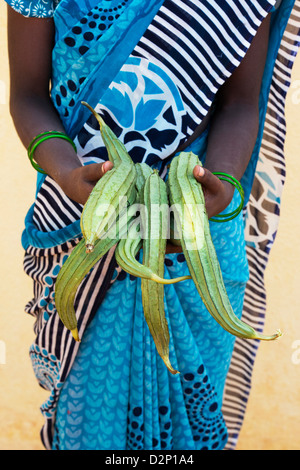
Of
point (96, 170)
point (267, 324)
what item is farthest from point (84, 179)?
point (267, 324)

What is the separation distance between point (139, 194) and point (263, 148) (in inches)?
29.2

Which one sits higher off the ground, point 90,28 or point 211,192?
point 90,28

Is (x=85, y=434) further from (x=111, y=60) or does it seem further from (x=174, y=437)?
(x=111, y=60)

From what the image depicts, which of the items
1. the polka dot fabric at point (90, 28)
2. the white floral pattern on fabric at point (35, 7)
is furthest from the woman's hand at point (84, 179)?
the white floral pattern on fabric at point (35, 7)

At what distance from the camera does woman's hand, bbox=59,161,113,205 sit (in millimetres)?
1160

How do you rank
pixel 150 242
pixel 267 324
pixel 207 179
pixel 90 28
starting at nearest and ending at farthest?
1. pixel 150 242
2. pixel 207 179
3. pixel 90 28
4. pixel 267 324

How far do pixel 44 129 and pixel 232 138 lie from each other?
17.5 inches

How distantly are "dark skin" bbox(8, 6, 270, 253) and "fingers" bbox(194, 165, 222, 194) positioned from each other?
30mm

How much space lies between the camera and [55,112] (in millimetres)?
1501

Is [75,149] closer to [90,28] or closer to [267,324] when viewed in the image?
[90,28]

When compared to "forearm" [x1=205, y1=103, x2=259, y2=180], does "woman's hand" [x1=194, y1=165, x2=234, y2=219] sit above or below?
below

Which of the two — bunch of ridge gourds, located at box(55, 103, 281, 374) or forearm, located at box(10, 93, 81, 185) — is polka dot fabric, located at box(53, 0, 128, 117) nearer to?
forearm, located at box(10, 93, 81, 185)

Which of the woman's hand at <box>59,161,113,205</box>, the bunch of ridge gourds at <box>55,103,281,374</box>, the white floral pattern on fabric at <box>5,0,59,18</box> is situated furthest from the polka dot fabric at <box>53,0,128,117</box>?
the bunch of ridge gourds at <box>55,103,281,374</box>

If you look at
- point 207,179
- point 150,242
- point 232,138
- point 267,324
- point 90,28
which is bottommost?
point 267,324
